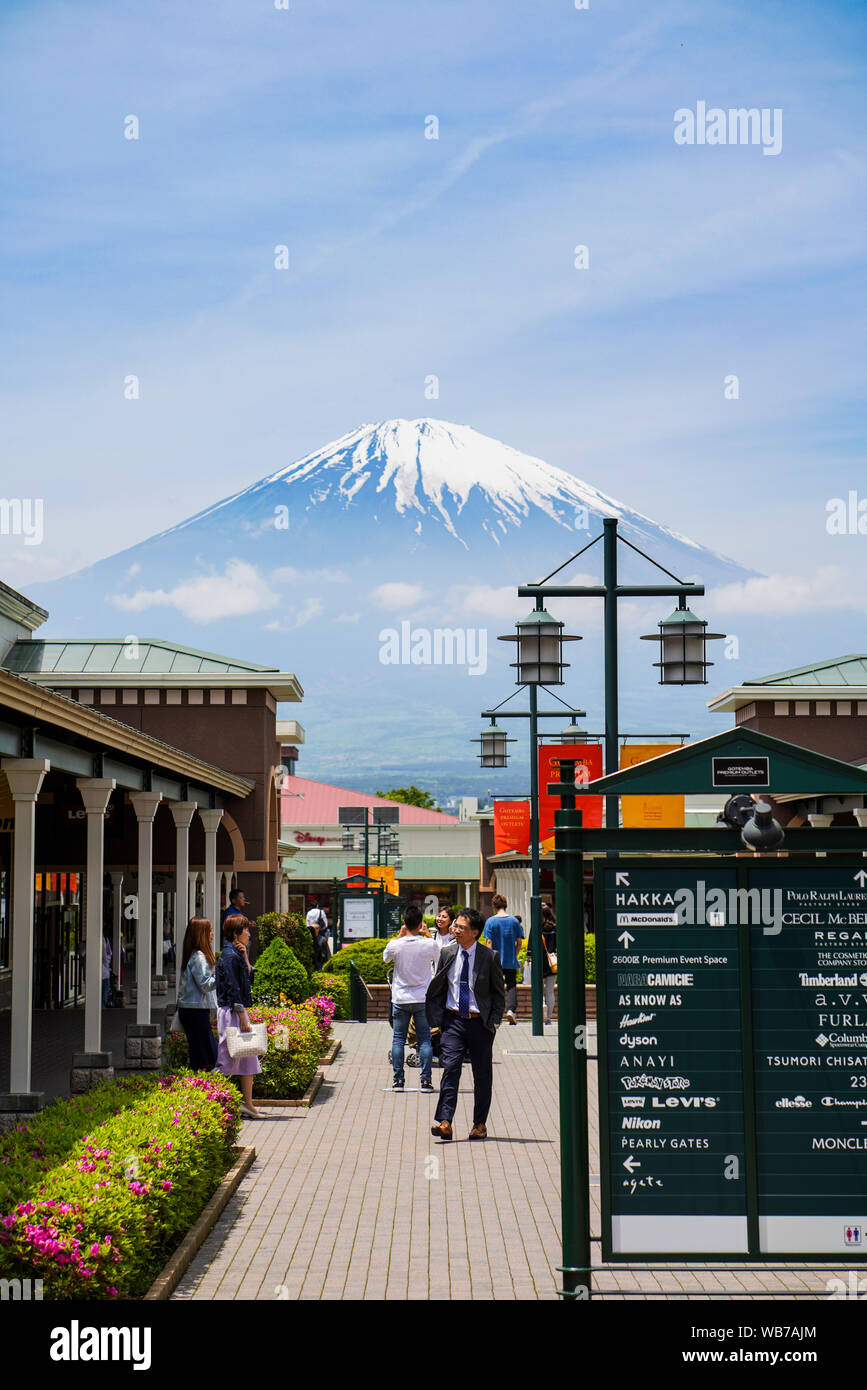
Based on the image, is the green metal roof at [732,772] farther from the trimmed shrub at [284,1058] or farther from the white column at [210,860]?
the white column at [210,860]

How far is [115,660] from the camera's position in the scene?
1352 inches

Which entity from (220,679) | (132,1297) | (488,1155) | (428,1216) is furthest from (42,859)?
(132,1297)

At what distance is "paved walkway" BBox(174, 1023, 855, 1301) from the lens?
7621mm

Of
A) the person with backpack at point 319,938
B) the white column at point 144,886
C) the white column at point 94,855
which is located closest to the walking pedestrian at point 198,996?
the white column at point 94,855

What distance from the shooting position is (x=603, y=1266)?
7.07 meters

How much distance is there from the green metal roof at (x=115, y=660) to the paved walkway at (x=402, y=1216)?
772 inches

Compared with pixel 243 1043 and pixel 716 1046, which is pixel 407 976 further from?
pixel 716 1046

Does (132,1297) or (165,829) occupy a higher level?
(165,829)

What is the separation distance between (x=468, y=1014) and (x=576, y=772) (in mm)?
5710

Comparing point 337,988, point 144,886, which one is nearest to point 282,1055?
point 144,886

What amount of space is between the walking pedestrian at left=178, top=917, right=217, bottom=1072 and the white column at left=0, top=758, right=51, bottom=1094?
1.59 metres

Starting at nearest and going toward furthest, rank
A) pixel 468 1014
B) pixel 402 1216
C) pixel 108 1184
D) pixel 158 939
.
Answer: pixel 108 1184, pixel 402 1216, pixel 468 1014, pixel 158 939
